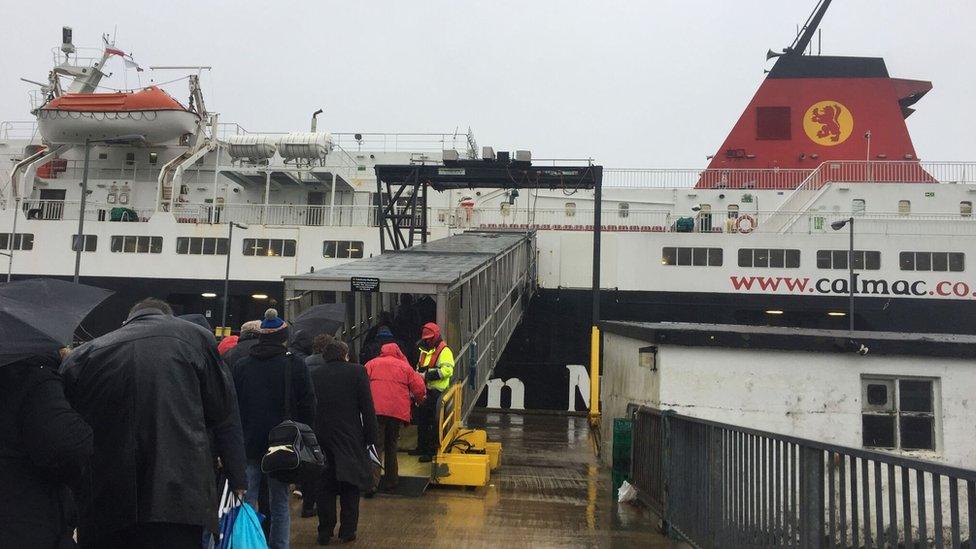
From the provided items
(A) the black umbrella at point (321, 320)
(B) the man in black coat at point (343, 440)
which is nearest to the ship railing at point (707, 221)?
(A) the black umbrella at point (321, 320)

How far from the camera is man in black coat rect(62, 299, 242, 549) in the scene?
2.69 meters

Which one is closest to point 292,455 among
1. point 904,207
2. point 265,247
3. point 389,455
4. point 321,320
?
point 389,455

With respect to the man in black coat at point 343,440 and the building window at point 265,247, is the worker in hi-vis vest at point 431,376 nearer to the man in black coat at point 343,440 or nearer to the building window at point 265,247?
the man in black coat at point 343,440

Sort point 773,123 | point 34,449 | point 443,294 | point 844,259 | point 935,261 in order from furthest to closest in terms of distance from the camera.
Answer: point 773,123
point 844,259
point 935,261
point 443,294
point 34,449

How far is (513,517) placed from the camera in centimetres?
629

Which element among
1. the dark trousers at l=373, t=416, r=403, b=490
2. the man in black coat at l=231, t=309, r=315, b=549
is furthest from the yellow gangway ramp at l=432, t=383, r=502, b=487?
the man in black coat at l=231, t=309, r=315, b=549

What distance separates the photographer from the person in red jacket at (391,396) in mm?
6449

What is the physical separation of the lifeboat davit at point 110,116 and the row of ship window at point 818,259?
17.6 meters

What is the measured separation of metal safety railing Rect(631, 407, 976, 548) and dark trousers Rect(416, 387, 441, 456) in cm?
209

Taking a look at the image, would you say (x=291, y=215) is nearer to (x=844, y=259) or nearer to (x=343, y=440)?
(x=844, y=259)

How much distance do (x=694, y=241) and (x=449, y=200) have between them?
855cm

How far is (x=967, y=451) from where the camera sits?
6.38 m

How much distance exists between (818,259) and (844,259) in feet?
2.39

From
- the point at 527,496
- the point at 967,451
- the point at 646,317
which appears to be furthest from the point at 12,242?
the point at 967,451
